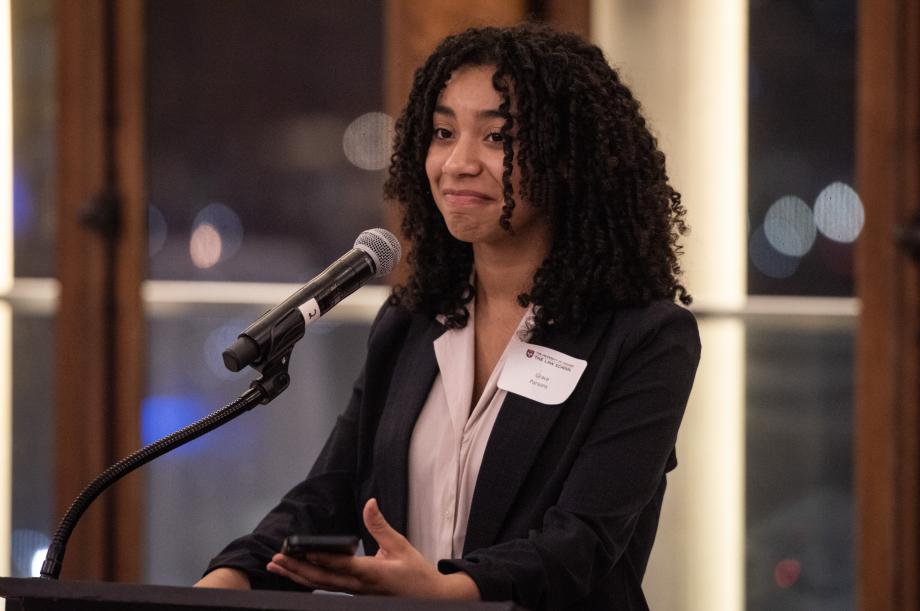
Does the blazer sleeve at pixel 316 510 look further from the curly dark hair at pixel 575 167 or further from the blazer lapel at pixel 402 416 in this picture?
the curly dark hair at pixel 575 167

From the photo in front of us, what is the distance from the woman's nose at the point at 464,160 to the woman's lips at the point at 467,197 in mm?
25

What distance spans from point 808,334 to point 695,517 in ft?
1.82

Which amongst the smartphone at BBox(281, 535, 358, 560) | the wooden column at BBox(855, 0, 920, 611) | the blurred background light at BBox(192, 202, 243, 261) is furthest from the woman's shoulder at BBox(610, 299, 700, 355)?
the blurred background light at BBox(192, 202, 243, 261)

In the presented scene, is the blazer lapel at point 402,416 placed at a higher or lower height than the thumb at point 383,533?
higher

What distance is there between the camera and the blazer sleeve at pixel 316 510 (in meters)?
1.58

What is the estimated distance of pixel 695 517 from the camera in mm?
3016

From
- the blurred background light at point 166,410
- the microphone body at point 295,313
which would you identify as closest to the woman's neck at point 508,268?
the microphone body at point 295,313

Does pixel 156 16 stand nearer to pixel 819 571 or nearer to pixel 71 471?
pixel 71 471

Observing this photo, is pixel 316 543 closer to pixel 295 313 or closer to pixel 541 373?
pixel 295 313

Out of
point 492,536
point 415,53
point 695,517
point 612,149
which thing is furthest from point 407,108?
point 695,517

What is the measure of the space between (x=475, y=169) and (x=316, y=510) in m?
0.53

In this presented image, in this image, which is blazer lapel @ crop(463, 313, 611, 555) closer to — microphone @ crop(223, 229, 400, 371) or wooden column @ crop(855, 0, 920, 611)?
microphone @ crop(223, 229, 400, 371)

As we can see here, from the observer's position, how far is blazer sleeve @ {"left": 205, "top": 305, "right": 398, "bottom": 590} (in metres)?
1.58

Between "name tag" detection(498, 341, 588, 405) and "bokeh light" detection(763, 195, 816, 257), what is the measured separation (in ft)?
5.00
